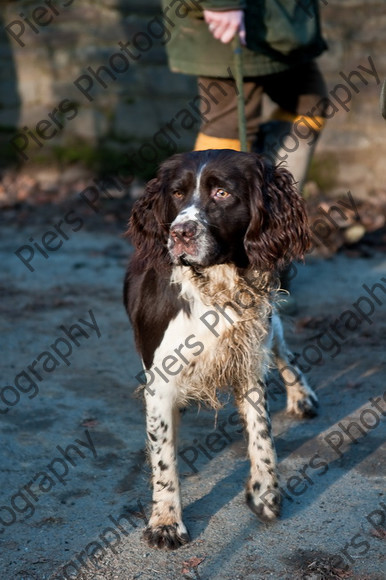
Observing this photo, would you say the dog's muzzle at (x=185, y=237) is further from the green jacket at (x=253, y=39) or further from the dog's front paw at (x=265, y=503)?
the green jacket at (x=253, y=39)

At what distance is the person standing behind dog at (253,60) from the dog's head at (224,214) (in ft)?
3.44

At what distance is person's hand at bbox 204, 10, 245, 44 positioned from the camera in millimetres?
3879

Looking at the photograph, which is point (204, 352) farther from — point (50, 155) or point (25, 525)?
point (50, 155)

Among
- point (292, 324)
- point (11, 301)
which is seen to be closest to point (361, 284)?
point (292, 324)

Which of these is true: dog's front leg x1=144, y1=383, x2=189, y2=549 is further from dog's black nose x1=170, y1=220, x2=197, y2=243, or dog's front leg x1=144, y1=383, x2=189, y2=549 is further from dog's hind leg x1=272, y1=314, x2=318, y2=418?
dog's hind leg x1=272, y1=314, x2=318, y2=418

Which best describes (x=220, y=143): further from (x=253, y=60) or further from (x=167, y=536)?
(x=167, y=536)

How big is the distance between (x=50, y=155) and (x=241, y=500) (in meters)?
5.23

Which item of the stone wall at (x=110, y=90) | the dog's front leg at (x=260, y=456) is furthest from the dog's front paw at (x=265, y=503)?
the stone wall at (x=110, y=90)

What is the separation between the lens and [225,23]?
3.90 metres

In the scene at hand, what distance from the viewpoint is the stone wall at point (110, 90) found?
23.1 feet

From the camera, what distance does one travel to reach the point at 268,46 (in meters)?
4.22

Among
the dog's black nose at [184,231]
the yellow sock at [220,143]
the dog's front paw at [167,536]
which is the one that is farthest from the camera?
the yellow sock at [220,143]

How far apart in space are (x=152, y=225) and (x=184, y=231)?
0.38 m

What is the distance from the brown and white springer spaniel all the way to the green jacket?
1243mm
